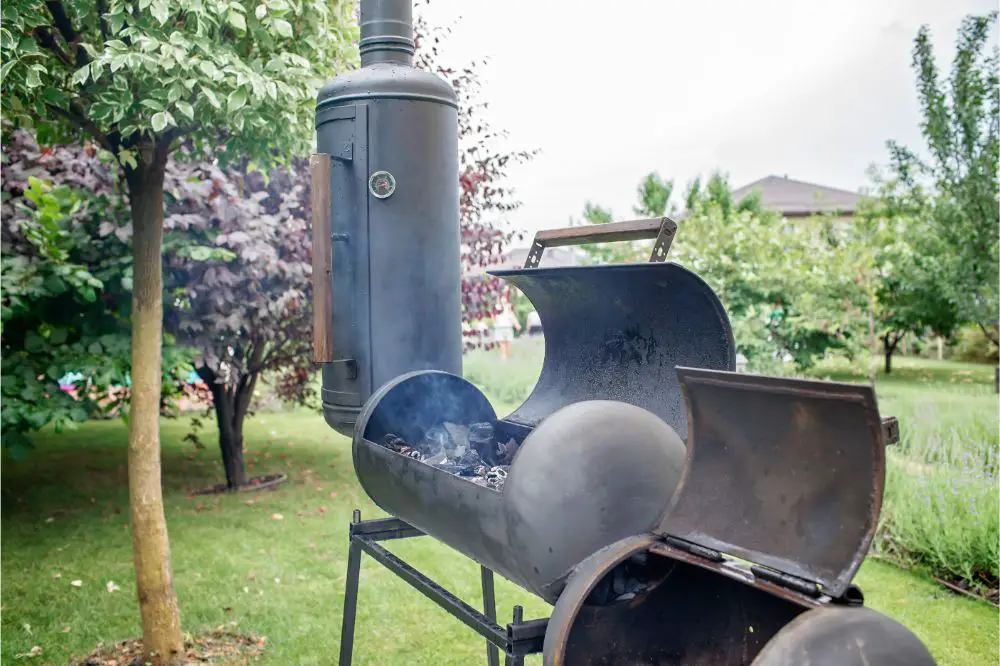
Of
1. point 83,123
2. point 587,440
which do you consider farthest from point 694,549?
point 83,123

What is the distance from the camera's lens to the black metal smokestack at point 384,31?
3.82m

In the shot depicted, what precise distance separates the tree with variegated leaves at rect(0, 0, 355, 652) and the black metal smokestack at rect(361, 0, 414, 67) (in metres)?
0.26

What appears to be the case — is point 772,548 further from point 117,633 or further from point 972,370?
point 972,370

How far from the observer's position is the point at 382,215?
3697mm

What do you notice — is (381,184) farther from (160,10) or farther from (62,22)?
(62,22)

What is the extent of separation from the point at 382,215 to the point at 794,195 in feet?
131

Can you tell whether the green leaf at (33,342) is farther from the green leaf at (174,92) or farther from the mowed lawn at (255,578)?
the green leaf at (174,92)

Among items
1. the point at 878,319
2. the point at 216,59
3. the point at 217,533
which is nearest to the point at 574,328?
the point at 216,59

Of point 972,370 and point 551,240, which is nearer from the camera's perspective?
point 551,240

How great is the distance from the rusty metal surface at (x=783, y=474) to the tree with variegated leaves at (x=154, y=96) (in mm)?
2375

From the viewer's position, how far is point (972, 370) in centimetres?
1650

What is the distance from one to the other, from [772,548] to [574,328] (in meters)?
1.60

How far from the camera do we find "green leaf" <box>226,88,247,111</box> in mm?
3393

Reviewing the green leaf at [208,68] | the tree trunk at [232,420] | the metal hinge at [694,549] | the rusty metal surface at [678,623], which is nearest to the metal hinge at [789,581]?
the metal hinge at [694,549]
